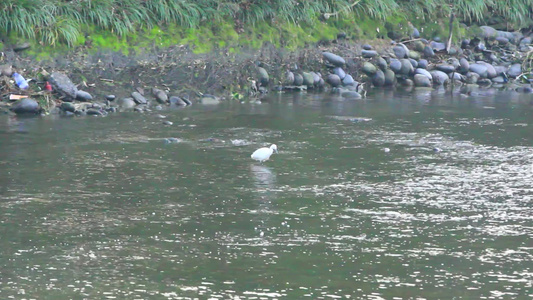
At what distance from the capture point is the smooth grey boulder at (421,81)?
19.8 m

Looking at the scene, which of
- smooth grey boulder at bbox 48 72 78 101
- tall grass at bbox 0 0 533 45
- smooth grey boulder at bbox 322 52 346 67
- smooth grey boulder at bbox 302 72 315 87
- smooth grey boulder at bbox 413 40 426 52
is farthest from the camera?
smooth grey boulder at bbox 413 40 426 52

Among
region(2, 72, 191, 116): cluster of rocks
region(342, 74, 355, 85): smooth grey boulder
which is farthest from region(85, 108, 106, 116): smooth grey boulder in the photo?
region(342, 74, 355, 85): smooth grey boulder

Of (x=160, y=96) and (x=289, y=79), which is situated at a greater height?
(x=289, y=79)

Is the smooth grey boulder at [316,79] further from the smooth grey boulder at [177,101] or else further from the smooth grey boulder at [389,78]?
the smooth grey boulder at [177,101]

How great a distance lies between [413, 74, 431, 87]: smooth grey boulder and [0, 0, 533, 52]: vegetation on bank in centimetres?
162

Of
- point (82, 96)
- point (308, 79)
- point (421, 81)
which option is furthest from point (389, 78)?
point (82, 96)

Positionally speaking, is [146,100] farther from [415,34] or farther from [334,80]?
[415,34]

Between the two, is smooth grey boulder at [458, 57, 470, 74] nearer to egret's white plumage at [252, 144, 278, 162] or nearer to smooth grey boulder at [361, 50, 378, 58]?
smooth grey boulder at [361, 50, 378, 58]

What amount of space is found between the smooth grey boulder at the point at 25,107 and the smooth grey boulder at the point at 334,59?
6.80 meters

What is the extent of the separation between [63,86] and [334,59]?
6178mm

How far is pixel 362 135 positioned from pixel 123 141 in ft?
9.99

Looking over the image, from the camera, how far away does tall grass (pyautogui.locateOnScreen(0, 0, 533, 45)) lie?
50.7 ft

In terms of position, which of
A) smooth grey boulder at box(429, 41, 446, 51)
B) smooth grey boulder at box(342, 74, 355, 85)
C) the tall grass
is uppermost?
the tall grass

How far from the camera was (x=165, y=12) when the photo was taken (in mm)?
17203
